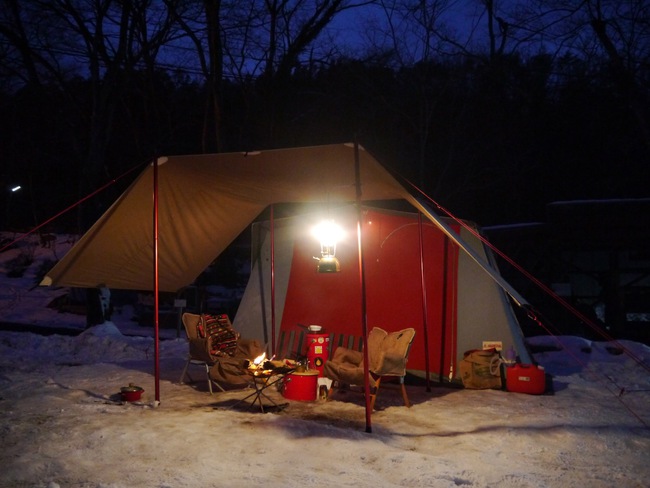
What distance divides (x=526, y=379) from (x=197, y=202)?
426cm

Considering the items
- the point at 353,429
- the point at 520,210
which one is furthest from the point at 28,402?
the point at 520,210

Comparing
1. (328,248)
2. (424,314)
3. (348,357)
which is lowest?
(348,357)

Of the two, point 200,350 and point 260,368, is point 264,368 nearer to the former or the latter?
point 260,368

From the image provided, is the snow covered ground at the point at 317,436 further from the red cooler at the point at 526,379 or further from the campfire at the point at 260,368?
the campfire at the point at 260,368

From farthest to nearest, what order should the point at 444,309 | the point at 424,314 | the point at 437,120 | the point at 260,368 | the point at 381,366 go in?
the point at 437,120, the point at 444,309, the point at 424,314, the point at 381,366, the point at 260,368

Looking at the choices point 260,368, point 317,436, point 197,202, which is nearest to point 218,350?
point 260,368

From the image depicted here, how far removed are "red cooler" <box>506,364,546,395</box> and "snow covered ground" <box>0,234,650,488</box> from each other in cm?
14

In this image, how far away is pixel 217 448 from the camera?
14.2ft

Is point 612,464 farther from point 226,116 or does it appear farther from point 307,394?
point 226,116

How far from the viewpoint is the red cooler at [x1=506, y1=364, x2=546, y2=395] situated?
6.55 metres

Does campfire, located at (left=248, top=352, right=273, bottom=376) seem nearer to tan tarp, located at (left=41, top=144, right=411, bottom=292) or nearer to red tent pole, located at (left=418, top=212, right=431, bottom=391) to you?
tan tarp, located at (left=41, top=144, right=411, bottom=292)

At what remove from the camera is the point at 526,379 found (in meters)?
6.59

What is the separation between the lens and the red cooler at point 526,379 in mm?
6547

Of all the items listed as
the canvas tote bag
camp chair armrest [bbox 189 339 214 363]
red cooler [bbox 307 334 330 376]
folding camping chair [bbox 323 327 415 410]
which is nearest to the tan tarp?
camp chair armrest [bbox 189 339 214 363]
